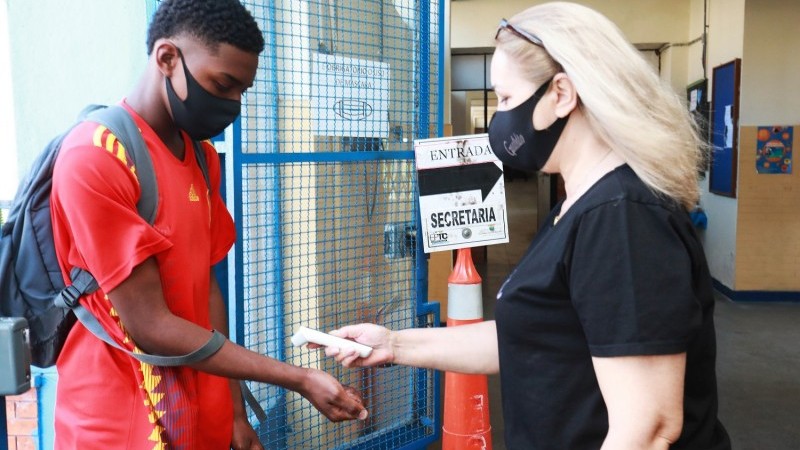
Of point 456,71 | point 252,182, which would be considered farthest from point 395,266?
point 456,71

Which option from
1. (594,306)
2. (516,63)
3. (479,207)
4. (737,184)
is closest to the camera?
(594,306)

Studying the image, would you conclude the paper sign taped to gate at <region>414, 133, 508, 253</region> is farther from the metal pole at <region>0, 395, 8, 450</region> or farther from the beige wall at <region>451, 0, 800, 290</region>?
the beige wall at <region>451, 0, 800, 290</region>

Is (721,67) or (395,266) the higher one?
(721,67)

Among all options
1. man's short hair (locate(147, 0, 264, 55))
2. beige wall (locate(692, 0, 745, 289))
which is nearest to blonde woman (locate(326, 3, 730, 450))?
man's short hair (locate(147, 0, 264, 55))

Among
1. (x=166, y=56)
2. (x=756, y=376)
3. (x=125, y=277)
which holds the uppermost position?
(x=166, y=56)

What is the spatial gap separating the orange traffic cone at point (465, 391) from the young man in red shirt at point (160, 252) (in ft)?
4.92


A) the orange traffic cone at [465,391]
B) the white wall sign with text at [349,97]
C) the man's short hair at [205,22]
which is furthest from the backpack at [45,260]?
the orange traffic cone at [465,391]

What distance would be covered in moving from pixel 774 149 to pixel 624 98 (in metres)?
6.81

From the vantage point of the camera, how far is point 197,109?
161 cm

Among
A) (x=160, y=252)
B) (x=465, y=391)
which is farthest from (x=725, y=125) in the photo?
(x=160, y=252)

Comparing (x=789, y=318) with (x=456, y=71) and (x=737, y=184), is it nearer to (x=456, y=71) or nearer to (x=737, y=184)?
(x=737, y=184)

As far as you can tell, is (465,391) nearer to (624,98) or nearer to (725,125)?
(624,98)

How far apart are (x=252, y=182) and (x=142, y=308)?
117 centimetres

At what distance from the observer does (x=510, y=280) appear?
1.42 metres
